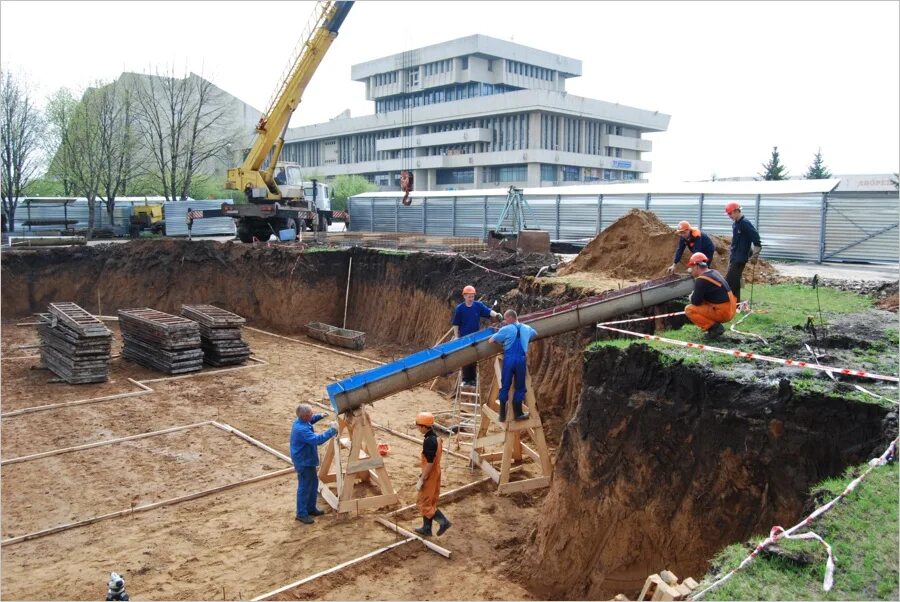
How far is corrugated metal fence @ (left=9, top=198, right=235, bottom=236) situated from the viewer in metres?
33.4

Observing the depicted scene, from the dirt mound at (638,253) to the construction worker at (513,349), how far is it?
5526 mm

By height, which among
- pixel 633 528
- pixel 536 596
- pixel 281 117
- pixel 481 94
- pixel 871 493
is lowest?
pixel 536 596

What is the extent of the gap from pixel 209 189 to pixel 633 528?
51922 millimetres

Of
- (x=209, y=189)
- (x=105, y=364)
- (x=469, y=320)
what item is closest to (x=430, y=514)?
(x=469, y=320)

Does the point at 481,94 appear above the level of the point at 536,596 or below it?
above

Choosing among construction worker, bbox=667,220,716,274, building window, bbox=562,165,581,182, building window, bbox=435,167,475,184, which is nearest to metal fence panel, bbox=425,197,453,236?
construction worker, bbox=667,220,716,274

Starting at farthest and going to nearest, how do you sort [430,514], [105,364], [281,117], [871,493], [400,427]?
[281,117]
[105,364]
[400,427]
[430,514]
[871,493]

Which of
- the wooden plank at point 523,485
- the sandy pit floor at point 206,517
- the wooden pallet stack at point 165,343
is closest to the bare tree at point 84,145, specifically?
the wooden pallet stack at point 165,343

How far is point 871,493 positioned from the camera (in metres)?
5.28

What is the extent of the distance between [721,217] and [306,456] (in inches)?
723

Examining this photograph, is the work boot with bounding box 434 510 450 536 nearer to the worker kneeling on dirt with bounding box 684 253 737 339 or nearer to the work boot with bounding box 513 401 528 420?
the work boot with bounding box 513 401 528 420

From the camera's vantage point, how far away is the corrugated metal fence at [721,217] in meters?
18.8

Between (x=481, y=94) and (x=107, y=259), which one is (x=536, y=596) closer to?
(x=107, y=259)

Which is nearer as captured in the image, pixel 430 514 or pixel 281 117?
pixel 430 514
